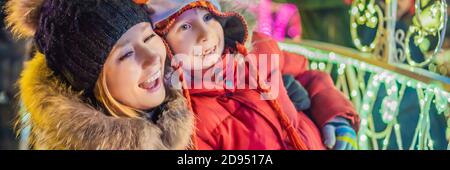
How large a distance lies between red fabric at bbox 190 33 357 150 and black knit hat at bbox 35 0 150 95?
0.27 metres

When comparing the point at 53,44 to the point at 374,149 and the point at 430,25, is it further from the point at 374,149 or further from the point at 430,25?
the point at 430,25

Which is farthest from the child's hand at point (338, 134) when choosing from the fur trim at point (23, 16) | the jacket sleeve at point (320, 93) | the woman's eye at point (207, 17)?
the fur trim at point (23, 16)

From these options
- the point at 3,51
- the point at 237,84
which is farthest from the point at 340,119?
the point at 3,51

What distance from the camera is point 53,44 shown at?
1.75 m

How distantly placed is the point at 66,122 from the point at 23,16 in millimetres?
293

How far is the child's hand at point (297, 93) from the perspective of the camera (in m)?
1.95

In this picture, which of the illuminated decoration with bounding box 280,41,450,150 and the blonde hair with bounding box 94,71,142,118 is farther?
the illuminated decoration with bounding box 280,41,450,150

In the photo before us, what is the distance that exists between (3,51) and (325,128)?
904 millimetres

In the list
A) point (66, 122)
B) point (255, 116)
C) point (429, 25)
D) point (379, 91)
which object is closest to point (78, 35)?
point (66, 122)

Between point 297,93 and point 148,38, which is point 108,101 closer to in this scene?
point 148,38

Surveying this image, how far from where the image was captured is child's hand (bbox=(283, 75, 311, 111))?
1945mm

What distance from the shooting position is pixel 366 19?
201 centimetres

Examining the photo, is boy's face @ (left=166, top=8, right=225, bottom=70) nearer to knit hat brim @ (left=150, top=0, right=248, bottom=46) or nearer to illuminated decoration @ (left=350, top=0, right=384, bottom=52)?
knit hat brim @ (left=150, top=0, right=248, bottom=46)

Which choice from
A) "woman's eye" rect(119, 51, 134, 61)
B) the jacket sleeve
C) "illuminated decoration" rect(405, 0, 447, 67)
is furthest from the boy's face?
"illuminated decoration" rect(405, 0, 447, 67)
